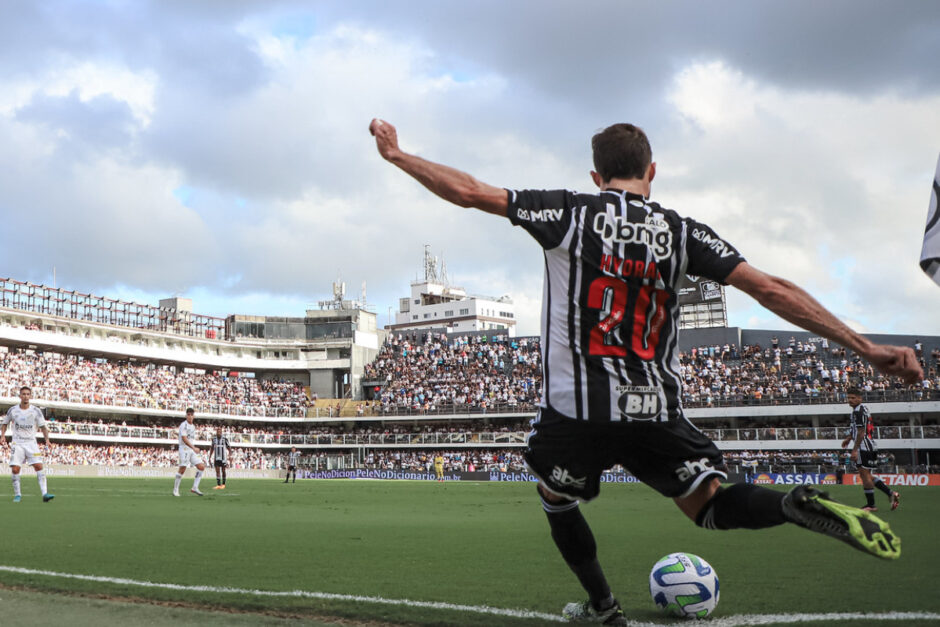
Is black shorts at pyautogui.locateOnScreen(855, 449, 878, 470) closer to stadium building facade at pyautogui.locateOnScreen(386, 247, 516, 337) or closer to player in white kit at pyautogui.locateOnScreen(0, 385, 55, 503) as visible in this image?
player in white kit at pyautogui.locateOnScreen(0, 385, 55, 503)

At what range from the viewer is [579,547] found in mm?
4770

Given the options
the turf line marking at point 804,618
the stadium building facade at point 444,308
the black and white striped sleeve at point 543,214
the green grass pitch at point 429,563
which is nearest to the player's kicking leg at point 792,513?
the turf line marking at point 804,618

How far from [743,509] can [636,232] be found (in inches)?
54.9

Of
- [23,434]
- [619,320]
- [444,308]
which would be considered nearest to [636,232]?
[619,320]

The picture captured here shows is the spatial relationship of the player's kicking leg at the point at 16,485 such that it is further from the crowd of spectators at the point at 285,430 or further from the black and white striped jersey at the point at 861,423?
the crowd of spectators at the point at 285,430

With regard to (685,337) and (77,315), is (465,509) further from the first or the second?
(77,315)

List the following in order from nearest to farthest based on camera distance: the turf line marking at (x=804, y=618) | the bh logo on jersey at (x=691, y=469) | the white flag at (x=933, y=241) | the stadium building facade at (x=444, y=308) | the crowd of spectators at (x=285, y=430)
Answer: the white flag at (x=933, y=241) → the bh logo on jersey at (x=691, y=469) → the turf line marking at (x=804, y=618) → the crowd of spectators at (x=285, y=430) → the stadium building facade at (x=444, y=308)

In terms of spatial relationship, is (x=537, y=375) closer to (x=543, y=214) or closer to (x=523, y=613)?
(x=523, y=613)

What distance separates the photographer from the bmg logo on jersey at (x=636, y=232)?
410 centimetres

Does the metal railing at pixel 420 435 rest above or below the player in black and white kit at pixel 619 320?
below

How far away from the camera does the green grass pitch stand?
5328mm

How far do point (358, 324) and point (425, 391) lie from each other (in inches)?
693

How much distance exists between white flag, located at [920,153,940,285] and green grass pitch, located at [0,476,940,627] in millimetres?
1977

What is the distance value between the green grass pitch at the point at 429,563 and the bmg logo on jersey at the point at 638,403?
149cm
